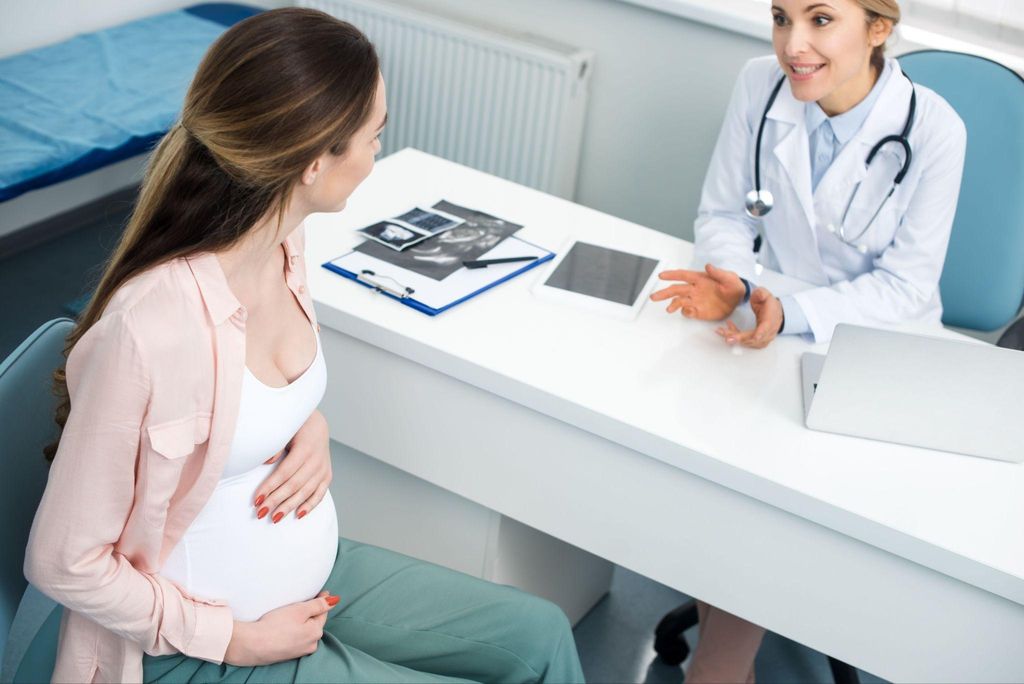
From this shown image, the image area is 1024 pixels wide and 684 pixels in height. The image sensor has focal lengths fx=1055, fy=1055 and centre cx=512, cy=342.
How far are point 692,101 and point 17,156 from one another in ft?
A: 4.97

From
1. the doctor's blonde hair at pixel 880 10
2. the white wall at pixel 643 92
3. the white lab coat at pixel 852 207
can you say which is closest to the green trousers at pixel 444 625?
the white lab coat at pixel 852 207

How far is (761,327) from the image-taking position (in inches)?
56.7

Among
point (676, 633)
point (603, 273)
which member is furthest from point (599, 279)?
point (676, 633)

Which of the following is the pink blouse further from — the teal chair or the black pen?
the black pen

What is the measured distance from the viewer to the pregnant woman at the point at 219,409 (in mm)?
934

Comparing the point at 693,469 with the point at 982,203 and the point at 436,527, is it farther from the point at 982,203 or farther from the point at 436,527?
the point at 982,203

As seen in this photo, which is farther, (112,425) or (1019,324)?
(1019,324)

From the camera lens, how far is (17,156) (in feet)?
7.29

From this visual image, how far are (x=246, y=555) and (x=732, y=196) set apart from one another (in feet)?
3.31

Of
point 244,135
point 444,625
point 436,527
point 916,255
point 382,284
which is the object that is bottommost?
point 436,527

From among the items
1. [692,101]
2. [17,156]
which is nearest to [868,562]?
[692,101]

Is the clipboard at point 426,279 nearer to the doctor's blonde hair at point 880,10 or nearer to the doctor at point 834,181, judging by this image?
the doctor at point 834,181

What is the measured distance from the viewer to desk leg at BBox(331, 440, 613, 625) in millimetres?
1555

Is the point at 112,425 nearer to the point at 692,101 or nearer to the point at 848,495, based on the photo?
the point at 848,495
